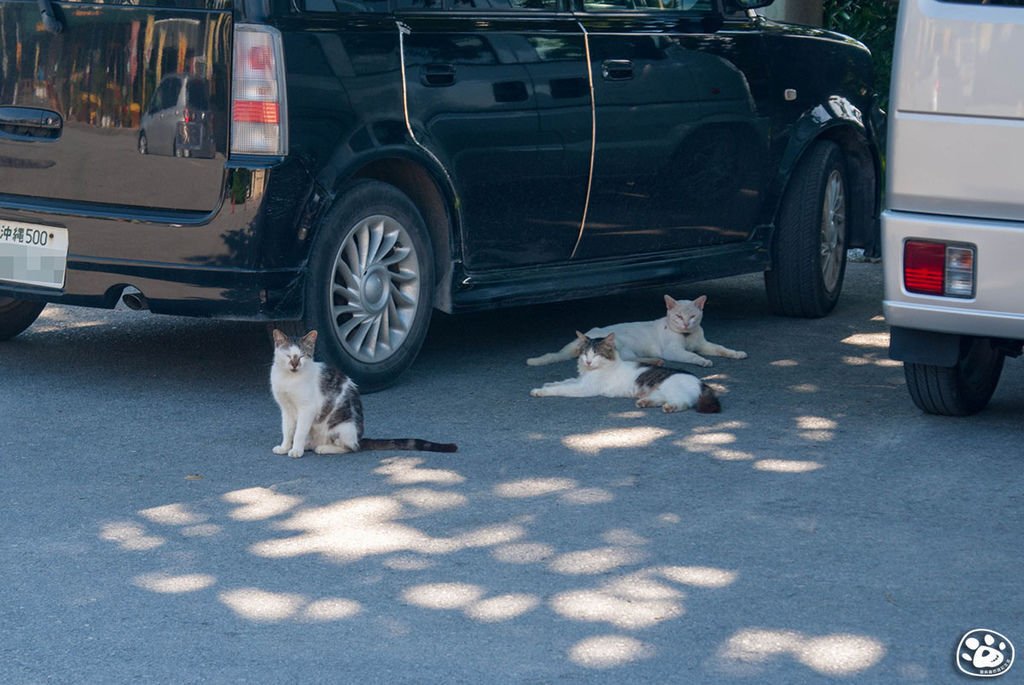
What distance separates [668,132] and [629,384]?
1341 millimetres

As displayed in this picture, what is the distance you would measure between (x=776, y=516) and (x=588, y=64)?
2.74 m

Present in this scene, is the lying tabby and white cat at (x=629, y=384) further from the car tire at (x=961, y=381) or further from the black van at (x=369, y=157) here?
the car tire at (x=961, y=381)

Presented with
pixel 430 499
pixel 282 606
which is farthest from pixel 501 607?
pixel 430 499

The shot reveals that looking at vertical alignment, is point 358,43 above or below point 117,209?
above

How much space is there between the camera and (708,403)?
6520mm

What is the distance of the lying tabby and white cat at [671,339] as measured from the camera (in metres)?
7.68

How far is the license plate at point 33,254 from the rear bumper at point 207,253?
4cm

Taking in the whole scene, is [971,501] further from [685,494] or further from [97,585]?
[97,585]

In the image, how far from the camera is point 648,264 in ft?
25.3

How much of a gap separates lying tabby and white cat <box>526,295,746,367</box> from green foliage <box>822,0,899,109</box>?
457cm

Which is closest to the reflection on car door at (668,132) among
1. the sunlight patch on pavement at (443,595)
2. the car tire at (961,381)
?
the car tire at (961,381)

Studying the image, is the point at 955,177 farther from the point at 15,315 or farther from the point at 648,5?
the point at 15,315

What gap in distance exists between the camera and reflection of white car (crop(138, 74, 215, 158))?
6125mm

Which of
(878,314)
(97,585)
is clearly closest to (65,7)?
(97,585)
